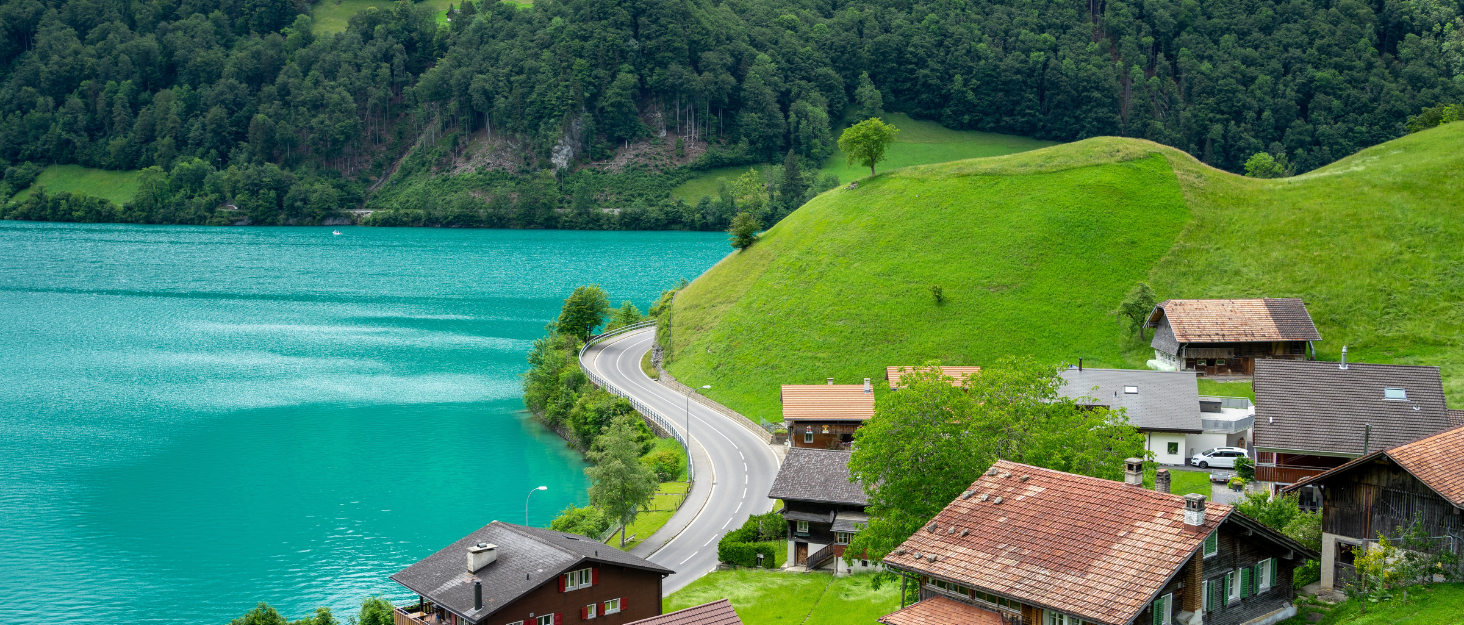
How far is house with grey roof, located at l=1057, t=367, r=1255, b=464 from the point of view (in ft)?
205

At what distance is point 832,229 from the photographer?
11288 centimetres

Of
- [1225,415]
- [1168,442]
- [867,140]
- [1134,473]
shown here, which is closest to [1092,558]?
[1134,473]

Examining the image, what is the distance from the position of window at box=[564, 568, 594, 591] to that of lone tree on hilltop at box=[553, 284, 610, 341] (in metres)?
70.7

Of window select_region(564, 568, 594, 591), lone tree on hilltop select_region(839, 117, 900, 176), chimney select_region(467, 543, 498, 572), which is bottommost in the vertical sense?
window select_region(564, 568, 594, 591)

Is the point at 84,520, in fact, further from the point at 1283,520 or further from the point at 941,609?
the point at 1283,520

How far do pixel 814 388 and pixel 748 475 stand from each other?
950 centimetres

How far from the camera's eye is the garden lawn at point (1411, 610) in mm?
27594

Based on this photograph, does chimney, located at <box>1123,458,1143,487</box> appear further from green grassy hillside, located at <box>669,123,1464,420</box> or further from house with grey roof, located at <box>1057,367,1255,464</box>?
green grassy hillside, located at <box>669,123,1464,420</box>

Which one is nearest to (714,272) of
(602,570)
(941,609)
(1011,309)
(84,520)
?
(1011,309)

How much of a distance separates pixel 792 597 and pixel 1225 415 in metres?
31.4

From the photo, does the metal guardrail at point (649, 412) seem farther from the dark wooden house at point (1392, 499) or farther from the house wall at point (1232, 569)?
the house wall at point (1232, 569)

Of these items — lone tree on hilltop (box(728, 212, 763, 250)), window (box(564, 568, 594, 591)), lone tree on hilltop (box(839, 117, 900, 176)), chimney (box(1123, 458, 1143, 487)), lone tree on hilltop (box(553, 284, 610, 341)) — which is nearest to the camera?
chimney (box(1123, 458, 1143, 487))

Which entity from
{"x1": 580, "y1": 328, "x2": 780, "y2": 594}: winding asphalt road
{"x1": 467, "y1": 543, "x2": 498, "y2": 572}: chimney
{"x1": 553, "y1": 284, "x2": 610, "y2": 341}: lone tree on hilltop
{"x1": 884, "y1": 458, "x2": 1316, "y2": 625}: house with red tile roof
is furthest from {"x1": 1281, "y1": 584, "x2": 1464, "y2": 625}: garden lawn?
{"x1": 553, "y1": 284, "x2": 610, "y2": 341}: lone tree on hilltop

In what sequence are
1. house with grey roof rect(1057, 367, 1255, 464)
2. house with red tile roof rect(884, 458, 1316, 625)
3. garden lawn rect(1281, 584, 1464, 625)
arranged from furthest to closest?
house with grey roof rect(1057, 367, 1255, 464), house with red tile roof rect(884, 458, 1316, 625), garden lawn rect(1281, 584, 1464, 625)
